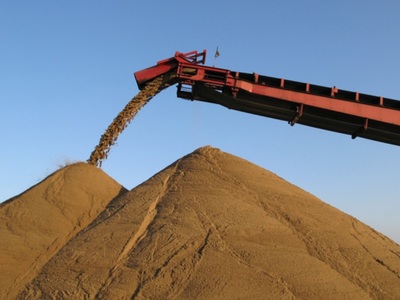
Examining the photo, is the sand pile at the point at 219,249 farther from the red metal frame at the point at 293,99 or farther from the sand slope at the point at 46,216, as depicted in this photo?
the red metal frame at the point at 293,99

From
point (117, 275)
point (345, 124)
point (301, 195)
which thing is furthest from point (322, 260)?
point (345, 124)

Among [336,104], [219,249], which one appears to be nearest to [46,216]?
[219,249]

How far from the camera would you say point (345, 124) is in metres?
11.0

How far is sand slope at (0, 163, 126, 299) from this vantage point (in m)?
8.78

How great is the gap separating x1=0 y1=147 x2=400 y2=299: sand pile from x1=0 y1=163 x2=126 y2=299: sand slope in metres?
0.10

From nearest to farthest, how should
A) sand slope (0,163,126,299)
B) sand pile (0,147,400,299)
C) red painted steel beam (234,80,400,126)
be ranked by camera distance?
1. sand pile (0,147,400,299)
2. sand slope (0,163,126,299)
3. red painted steel beam (234,80,400,126)

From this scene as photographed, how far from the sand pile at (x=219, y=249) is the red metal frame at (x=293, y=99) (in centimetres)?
186

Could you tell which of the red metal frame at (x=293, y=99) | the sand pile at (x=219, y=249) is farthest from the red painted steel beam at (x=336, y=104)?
the sand pile at (x=219, y=249)

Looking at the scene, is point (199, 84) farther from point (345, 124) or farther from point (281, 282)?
point (281, 282)

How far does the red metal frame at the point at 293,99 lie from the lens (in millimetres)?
10805

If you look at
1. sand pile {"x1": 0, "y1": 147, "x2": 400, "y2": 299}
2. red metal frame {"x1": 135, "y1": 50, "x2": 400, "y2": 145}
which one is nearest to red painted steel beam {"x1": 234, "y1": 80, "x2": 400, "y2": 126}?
red metal frame {"x1": 135, "y1": 50, "x2": 400, "y2": 145}

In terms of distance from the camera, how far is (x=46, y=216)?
9.85 meters

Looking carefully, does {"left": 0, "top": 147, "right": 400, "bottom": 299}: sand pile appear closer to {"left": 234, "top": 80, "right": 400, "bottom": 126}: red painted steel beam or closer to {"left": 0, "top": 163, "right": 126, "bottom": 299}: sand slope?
{"left": 0, "top": 163, "right": 126, "bottom": 299}: sand slope

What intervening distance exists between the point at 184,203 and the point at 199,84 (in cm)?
328
